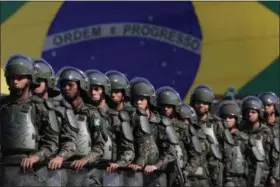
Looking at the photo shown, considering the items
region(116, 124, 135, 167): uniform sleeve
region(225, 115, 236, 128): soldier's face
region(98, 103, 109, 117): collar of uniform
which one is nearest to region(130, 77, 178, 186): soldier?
Result: region(116, 124, 135, 167): uniform sleeve

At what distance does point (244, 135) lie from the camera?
18.2 m

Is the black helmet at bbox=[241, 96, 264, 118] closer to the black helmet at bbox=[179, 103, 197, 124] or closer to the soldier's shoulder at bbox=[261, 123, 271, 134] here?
the soldier's shoulder at bbox=[261, 123, 271, 134]

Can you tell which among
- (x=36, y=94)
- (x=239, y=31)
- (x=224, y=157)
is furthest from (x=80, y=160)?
(x=239, y=31)

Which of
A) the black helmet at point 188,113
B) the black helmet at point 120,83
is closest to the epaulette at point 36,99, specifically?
the black helmet at point 120,83

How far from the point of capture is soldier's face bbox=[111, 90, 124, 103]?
48.1 ft

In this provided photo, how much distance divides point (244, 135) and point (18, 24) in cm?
1388

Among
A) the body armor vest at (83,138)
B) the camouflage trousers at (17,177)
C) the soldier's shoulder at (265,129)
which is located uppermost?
the soldier's shoulder at (265,129)

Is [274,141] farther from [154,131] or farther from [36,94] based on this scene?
[36,94]

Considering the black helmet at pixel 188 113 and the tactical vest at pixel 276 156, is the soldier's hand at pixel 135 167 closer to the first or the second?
the black helmet at pixel 188 113

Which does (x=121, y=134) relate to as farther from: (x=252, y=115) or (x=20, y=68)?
(x=252, y=115)

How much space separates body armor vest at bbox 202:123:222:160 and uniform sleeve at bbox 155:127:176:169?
2.38 metres

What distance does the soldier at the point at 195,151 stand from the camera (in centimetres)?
1589

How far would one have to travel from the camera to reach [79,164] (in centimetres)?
1244

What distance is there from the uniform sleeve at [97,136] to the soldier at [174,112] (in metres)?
2.44
